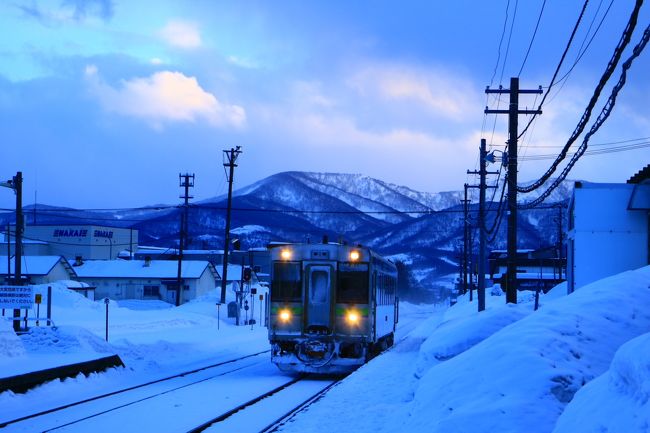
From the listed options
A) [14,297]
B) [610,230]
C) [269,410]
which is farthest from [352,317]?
[610,230]

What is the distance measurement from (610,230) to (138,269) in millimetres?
54736

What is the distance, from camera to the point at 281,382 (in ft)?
59.1

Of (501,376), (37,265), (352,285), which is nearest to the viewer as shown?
(501,376)

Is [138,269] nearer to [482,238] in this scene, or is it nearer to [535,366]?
[482,238]

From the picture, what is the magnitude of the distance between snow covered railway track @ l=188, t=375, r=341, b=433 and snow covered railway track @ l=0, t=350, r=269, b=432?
6.90ft

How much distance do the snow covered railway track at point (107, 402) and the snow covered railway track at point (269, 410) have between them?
2105 millimetres

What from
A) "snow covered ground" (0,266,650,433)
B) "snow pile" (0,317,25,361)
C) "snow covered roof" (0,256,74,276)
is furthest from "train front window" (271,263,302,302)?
"snow covered roof" (0,256,74,276)

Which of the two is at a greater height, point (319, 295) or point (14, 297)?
point (319, 295)

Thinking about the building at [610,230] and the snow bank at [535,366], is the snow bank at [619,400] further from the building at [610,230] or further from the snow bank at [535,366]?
the building at [610,230]

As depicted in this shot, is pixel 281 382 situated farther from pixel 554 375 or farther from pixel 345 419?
pixel 554 375

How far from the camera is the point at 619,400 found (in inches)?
218

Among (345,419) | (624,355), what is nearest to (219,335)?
(345,419)

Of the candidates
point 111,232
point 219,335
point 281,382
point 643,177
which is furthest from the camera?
point 111,232

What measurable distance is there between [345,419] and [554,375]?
437 centimetres
